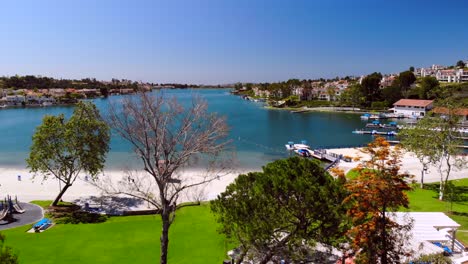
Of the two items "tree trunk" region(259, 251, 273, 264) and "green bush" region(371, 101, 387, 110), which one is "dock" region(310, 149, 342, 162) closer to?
"tree trunk" region(259, 251, 273, 264)

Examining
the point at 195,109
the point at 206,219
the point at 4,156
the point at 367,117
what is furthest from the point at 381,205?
the point at 367,117

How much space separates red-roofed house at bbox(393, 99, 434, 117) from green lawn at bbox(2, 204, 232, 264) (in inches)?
2977

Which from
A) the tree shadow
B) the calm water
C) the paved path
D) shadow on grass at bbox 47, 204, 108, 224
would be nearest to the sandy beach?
the tree shadow

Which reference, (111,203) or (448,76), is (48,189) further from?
(448,76)

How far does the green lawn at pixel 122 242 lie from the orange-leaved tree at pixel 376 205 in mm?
6401

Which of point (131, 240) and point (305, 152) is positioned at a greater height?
point (131, 240)

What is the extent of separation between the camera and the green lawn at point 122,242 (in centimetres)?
1603

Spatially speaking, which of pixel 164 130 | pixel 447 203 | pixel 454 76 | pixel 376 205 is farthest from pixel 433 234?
pixel 454 76

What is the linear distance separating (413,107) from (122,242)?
82179 mm

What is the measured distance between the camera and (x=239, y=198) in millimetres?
11445

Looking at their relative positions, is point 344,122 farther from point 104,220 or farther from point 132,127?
point 132,127

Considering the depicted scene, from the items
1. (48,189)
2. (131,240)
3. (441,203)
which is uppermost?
(131,240)

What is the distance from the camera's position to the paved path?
21.1 m

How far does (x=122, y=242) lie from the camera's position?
711 inches
